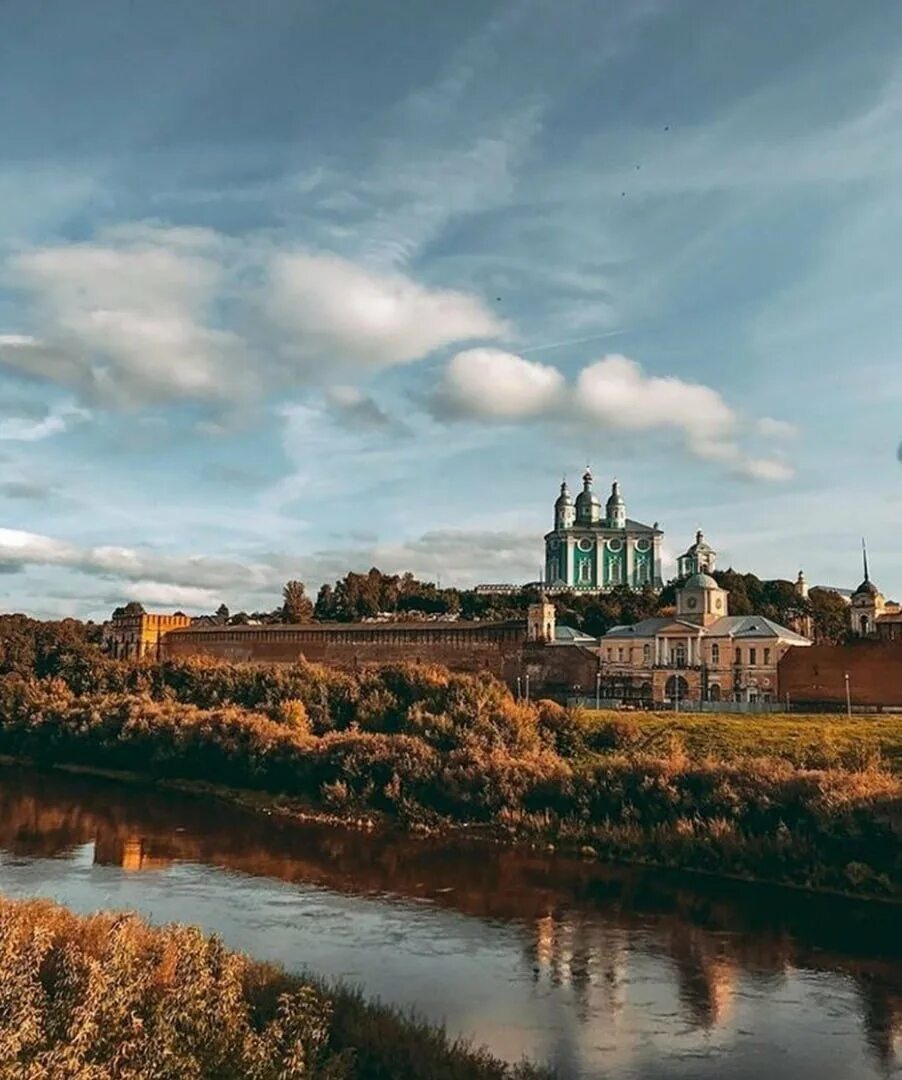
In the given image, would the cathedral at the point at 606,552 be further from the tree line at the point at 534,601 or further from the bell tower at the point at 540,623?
the bell tower at the point at 540,623

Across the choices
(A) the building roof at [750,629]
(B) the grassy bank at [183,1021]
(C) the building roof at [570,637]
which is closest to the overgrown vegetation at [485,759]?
(A) the building roof at [750,629]

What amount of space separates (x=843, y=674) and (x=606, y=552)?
47681mm

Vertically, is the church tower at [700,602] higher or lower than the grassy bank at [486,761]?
higher

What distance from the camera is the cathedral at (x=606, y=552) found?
79.5 meters

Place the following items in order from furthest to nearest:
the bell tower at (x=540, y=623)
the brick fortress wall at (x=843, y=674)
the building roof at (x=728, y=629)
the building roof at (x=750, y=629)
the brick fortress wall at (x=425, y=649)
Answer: the bell tower at (x=540, y=623) < the brick fortress wall at (x=425, y=649) < the building roof at (x=728, y=629) < the building roof at (x=750, y=629) < the brick fortress wall at (x=843, y=674)

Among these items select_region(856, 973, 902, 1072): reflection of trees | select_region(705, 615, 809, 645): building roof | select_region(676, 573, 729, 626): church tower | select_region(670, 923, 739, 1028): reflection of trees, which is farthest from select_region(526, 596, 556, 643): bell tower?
select_region(856, 973, 902, 1072): reflection of trees

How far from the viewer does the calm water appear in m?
9.87

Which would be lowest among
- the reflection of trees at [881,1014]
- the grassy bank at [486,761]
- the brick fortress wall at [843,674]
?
the reflection of trees at [881,1014]

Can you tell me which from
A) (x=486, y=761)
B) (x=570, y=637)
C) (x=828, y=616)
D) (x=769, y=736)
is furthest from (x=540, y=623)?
(x=828, y=616)

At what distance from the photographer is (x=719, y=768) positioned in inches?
747

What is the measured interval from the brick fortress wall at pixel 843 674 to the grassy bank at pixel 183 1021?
25.3 meters

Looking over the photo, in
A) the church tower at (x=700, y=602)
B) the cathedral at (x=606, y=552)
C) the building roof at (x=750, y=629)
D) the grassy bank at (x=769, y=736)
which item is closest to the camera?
the grassy bank at (x=769, y=736)

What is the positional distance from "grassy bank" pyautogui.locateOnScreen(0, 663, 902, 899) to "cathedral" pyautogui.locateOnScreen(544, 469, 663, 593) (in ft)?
157

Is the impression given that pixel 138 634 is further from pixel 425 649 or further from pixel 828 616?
pixel 828 616
